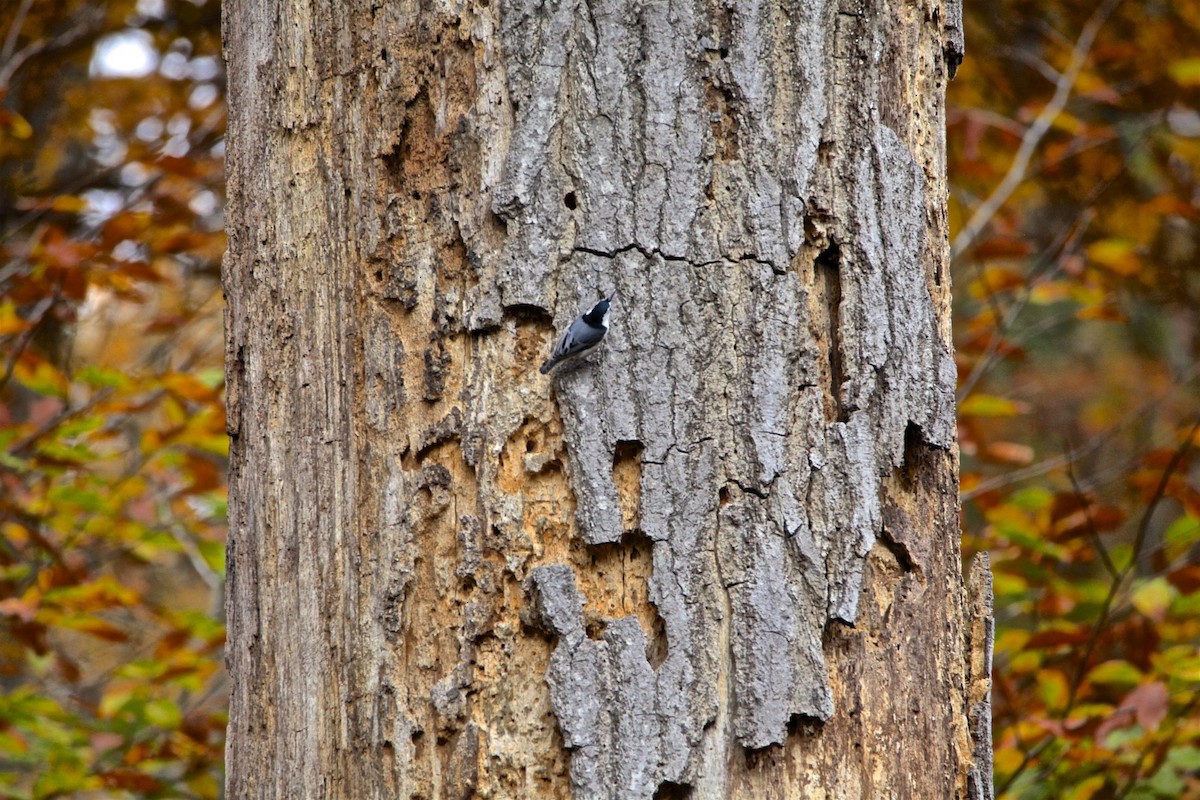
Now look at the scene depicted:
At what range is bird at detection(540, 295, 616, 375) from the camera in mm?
1250

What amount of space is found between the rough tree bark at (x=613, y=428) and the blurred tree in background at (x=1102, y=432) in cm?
150

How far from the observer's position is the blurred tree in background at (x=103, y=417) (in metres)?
2.96

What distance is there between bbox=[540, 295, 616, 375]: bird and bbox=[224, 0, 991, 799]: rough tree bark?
26 millimetres

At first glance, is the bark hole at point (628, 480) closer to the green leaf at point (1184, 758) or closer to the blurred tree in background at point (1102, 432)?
the blurred tree in background at point (1102, 432)

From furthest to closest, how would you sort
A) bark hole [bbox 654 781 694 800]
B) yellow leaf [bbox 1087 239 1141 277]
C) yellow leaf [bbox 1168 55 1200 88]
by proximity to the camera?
yellow leaf [bbox 1087 239 1141 277]
yellow leaf [bbox 1168 55 1200 88]
bark hole [bbox 654 781 694 800]

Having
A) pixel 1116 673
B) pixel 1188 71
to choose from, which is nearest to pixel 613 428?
pixel 1116 673

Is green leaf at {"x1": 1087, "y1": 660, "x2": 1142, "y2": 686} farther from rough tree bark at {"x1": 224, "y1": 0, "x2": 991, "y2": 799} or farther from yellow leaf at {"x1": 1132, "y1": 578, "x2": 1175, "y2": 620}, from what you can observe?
rough tree bark at {"x1": 224, "y1": 0, "x2": 991, "y2": 799}

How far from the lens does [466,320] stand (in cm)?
131

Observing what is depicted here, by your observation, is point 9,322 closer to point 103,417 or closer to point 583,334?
point 103,417

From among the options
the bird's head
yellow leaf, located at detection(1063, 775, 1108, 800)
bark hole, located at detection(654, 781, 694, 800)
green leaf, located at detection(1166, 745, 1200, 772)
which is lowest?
bark hole, located at detection(654, 781, 694, 800)

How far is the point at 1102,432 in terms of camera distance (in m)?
4.25

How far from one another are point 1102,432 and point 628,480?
3609 mm

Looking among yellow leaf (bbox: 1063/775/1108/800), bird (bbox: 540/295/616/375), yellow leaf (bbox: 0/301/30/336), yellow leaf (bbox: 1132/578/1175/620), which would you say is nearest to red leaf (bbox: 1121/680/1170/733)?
yellow leaf (bbox: 1132/578/1175/620)

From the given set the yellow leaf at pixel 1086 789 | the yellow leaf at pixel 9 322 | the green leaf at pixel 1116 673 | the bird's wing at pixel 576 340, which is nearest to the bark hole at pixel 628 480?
the bird's wing at pixel 576 340
